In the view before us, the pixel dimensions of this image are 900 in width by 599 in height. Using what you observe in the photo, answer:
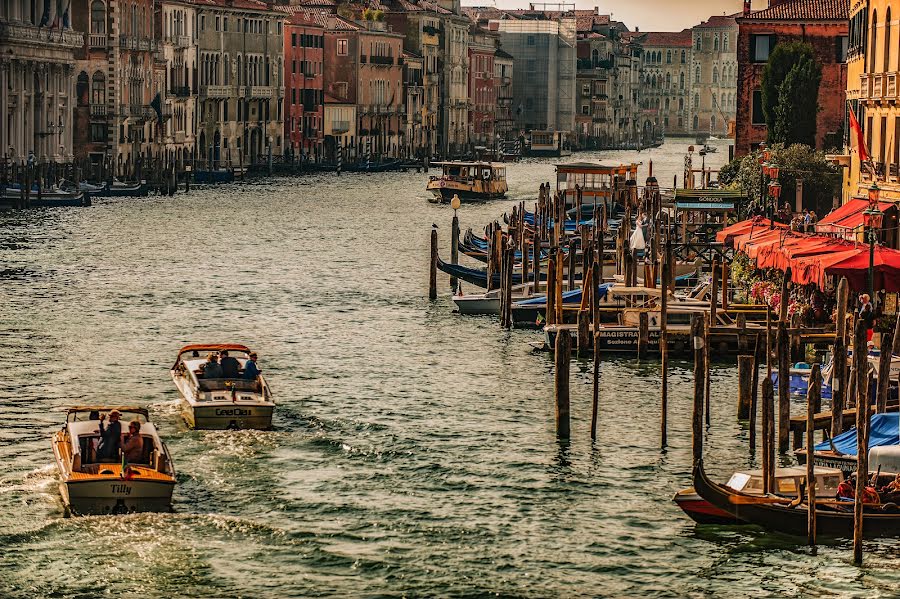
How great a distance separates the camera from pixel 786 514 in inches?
845

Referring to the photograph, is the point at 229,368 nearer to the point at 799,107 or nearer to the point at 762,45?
the point at 799,107

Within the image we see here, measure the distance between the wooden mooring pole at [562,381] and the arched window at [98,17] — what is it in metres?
66.0

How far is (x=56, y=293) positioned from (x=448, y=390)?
1586 centimetres

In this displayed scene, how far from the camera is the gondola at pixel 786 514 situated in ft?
69.1

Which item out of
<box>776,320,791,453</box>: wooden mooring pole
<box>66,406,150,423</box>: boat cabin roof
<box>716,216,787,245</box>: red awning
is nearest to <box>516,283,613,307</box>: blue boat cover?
<box>716,216,787,245</box>: red awning

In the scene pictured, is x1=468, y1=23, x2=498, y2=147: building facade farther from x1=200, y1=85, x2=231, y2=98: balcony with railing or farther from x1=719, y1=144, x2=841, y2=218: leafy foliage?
x1=719, y1=144, x2=841, y2=218: leafy foliage

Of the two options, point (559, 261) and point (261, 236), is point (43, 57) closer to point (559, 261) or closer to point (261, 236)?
point (261, 236)

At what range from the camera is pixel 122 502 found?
22.2 meters

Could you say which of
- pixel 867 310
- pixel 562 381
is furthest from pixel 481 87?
Result: pixel 562 381

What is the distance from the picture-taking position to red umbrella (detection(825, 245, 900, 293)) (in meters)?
29.5

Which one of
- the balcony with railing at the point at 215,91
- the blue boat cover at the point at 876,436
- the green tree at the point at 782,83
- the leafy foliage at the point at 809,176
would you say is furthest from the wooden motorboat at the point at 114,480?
the balcony with railing at the point at 215,91

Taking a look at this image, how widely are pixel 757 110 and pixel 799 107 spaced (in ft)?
25.9

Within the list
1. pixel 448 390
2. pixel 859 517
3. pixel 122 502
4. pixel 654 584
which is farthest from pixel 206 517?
pixel 448 390

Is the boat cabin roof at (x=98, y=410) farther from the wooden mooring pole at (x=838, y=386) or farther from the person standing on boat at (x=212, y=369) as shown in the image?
the wooden mooring pole at (x=838, y=386)
